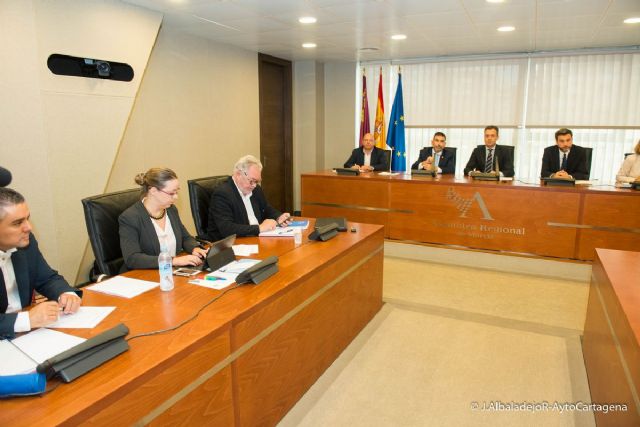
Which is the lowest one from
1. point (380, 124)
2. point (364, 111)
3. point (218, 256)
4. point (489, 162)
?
point (218, 256)

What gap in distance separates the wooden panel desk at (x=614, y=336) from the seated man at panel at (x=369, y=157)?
362 cm

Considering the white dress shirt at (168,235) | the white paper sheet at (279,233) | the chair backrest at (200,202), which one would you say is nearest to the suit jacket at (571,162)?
the white paper sheet at (279,233)

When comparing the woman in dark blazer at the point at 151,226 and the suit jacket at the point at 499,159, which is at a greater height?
the suit jacket at the point at 499,159

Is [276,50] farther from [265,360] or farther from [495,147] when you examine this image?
[265,360]

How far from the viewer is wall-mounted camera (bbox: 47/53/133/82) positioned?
3.75 meters

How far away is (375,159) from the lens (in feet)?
20.8

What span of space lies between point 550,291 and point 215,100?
4.54 m

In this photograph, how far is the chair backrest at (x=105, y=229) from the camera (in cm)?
257

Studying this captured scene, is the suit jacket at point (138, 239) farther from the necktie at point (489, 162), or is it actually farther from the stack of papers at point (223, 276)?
the necktie at point (489, 162)

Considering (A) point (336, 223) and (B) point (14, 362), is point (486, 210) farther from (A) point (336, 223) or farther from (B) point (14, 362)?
(B) point (14, 362)

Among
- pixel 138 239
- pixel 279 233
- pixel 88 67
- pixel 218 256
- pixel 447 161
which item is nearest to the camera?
pixel 218 256

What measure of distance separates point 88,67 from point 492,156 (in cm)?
461

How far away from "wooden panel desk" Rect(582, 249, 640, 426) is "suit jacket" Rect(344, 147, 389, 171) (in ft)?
11.8

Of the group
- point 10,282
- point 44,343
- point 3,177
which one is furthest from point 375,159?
point 44,343
